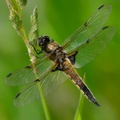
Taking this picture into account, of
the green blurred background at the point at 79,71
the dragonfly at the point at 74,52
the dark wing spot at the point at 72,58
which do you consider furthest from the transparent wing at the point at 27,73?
the green blurred background at the point at 79,71

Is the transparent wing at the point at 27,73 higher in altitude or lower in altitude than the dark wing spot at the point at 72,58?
higher

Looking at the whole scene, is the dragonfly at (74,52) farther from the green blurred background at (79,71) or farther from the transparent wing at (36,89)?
the green blurred background at (79,71)

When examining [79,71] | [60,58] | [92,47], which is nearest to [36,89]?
[60,58]

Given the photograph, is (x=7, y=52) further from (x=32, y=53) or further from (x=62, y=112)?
(x=32, y=53)

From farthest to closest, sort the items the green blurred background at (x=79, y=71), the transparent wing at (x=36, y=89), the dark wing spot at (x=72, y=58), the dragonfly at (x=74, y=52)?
the green blurred background at (x=79, y=71)
the dark wing spot at (x=72, y=58)
the dragonfly at (x=74, y=52)
the transparent wing at (x=36, y=89)

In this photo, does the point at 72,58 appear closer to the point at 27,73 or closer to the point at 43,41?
the point at 43,41

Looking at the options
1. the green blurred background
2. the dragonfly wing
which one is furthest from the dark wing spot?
the green blurred background

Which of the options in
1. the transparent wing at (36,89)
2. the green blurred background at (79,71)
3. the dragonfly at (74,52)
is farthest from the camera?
the green blurred background at (79,71)

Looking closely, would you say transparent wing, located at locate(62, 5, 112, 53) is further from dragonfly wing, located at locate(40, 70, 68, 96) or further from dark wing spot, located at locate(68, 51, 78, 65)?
dragonfly wing, located at locate(40, 70, 68, 96)
